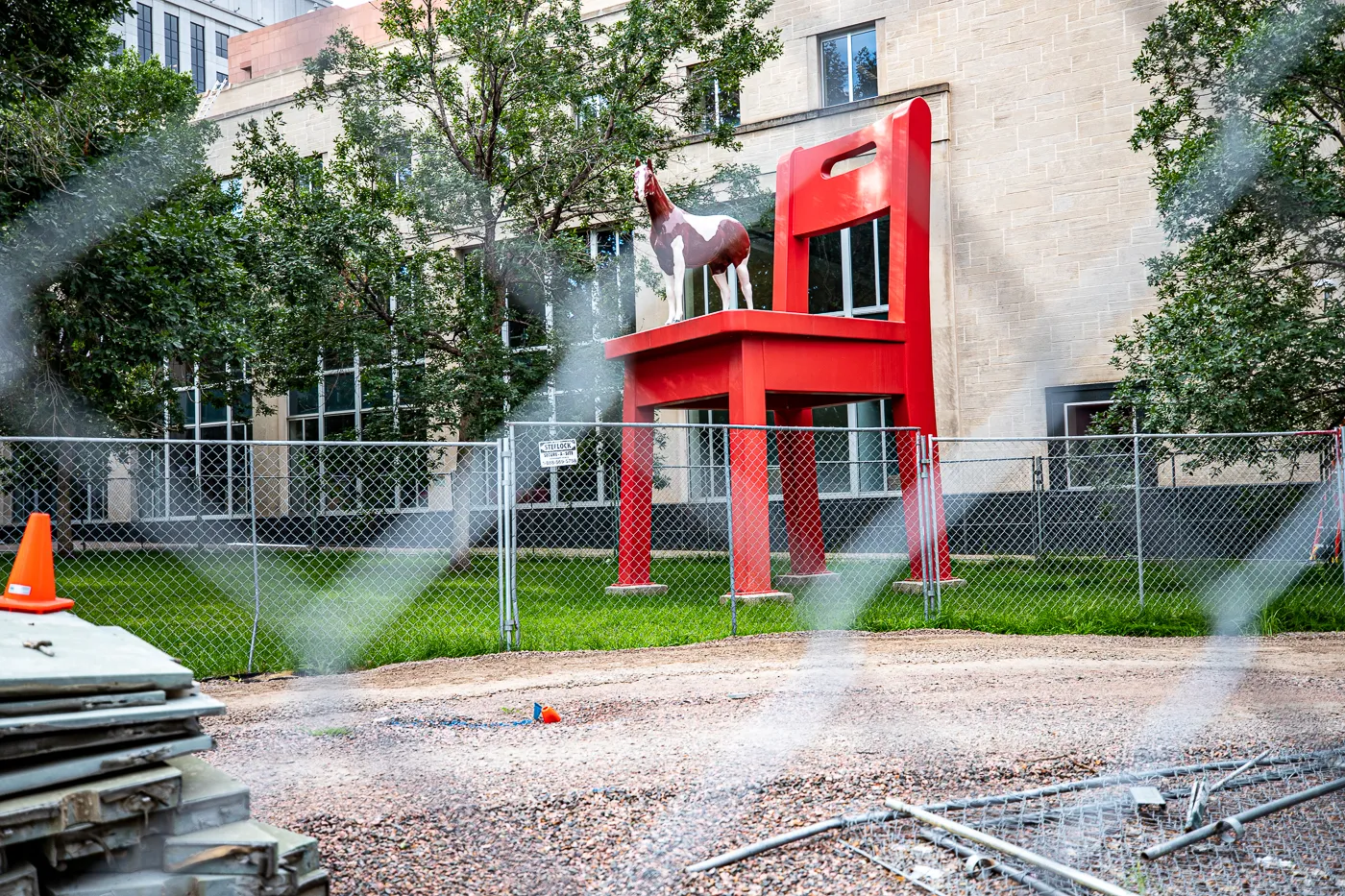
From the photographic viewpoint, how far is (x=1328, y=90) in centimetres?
1041

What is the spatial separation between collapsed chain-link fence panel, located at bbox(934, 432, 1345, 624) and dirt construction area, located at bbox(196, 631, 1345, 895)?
48.2 inches

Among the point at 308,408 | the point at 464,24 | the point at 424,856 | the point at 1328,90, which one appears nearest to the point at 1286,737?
the point at 424,856

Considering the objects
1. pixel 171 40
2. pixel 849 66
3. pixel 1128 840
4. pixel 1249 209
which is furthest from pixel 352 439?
pixel 171 40

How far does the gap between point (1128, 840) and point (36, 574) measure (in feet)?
14.3

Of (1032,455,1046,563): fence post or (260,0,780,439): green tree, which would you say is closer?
(260,0,780,439): green tree

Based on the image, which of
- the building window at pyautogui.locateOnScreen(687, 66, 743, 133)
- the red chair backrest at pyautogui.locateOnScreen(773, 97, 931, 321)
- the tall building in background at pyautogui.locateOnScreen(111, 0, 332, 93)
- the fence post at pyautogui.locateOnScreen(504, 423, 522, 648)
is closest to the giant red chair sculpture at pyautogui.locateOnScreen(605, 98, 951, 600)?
the red chair backrest at pyautogui.locateOnScreen(773, 97, 931, 321)

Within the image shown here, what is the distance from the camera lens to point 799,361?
10.0 m

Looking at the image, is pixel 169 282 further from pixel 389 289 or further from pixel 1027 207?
pixel 1027 207

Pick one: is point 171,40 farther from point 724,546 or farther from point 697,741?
point 697,741

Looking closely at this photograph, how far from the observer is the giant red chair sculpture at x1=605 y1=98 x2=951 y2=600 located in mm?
9680

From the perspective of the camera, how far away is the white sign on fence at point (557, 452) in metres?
8.71

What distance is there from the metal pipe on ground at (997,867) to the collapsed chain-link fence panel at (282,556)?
4.40m

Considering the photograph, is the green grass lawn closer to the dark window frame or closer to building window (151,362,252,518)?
the dark window frame

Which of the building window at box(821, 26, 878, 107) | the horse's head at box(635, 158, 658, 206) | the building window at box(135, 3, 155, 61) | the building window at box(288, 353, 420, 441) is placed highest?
the building window at box(135, 3, 155, 61)
